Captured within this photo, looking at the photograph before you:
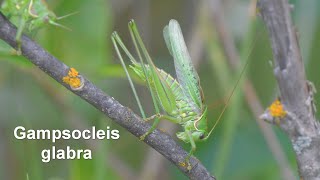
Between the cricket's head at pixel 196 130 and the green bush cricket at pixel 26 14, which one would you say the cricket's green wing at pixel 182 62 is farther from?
the green bush cricket at pixel 26 14

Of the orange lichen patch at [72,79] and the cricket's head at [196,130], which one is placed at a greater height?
the orange lichen patch at [72,79]

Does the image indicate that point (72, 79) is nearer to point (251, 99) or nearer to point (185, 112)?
point (185, 112)

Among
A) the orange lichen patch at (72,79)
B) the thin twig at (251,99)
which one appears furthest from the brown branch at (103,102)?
the thin twig at (251,99)

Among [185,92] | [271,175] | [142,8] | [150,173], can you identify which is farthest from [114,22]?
[185,92]

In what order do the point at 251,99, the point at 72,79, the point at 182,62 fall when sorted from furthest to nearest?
1. the point at 251,99
2. the point at 182,62
3. the point at 72,79

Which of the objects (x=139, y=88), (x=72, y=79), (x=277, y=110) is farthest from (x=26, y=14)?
(x=139, y=88)

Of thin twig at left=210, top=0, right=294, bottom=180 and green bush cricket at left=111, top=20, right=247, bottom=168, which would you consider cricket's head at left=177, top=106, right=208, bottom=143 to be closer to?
green bush cricket at left=111, top=20, right=247, bottom=168
